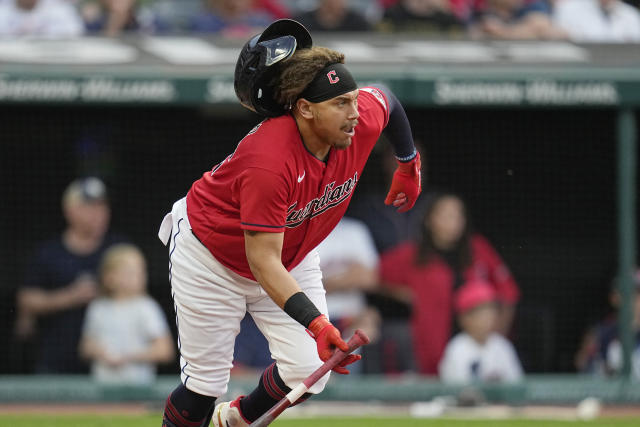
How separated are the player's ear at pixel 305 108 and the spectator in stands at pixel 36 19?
4623 mm

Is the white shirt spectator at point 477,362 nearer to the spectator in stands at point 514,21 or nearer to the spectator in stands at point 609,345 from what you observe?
the spectator in stands at point 609,345

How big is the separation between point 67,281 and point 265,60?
407 centimetres

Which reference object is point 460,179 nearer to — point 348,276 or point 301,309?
point 348,276

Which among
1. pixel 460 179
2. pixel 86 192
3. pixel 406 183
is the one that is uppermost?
pixel 406 183

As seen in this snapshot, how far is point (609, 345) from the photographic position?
24.5ft

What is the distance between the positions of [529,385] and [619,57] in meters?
2.46

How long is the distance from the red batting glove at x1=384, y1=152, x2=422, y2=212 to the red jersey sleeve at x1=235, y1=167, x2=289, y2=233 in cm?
84

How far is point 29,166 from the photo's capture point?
7.92 metres

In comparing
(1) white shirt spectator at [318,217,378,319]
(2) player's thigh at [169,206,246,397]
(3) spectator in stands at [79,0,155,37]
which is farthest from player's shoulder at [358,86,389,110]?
(3) spectator in stands at [79,0,155,37]

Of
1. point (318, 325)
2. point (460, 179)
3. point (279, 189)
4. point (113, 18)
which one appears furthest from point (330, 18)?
point (318, 325)

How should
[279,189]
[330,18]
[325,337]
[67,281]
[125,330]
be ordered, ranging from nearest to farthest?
[325,337] → [279,189] → [125,330] → [67,281] → [330,18]

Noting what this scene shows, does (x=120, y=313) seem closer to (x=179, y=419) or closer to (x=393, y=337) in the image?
(x=393, y=337)

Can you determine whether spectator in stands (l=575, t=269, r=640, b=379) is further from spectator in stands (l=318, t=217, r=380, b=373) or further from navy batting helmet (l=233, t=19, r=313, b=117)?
navy batting helmet (l=233, t=19, r=313, b=117)

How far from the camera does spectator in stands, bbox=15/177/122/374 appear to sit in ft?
24.3
